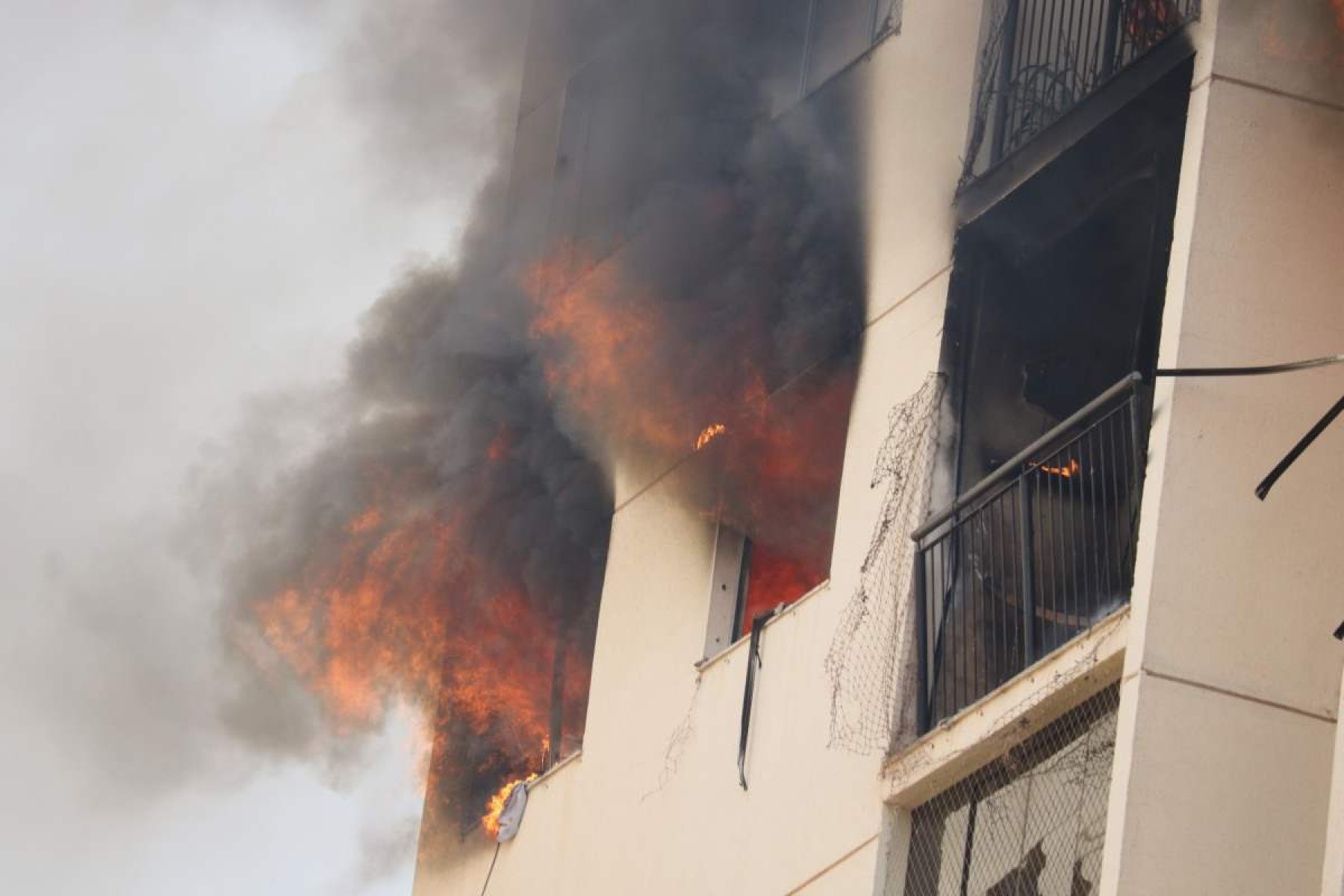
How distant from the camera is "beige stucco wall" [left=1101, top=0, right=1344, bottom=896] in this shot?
11648mm

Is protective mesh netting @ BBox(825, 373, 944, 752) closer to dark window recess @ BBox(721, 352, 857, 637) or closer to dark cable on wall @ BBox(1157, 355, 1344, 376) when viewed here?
dark window recess @ BBox(721, 352, 857, 637)

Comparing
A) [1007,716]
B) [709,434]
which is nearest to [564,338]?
[709,434]

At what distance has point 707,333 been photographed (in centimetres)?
1814

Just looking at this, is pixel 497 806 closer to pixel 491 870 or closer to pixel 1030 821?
pixel 491 870

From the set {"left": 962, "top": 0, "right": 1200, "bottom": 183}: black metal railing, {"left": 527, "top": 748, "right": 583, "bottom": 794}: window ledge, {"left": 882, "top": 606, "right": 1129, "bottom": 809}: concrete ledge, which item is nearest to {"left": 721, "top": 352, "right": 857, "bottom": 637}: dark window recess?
{"left": 527, "top": 748, "right": 583, "bottom": 794}: window ledge

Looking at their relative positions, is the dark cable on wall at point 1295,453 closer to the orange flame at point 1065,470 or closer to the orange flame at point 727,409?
the orange flame at point 1065,470

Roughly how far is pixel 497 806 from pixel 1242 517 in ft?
25.2

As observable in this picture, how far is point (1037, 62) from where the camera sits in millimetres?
15648

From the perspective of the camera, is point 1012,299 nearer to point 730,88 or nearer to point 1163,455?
point 1163,455

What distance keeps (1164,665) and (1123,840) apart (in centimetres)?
83

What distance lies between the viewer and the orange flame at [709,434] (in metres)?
17.5

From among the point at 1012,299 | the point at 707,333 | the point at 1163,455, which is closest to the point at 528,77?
the point at 707,333

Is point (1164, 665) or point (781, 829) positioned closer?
point (1164, 665)

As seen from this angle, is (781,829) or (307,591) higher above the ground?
(307,591)
